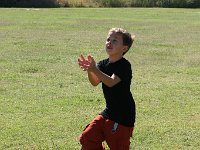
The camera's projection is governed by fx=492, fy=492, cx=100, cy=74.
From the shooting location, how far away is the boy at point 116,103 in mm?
4648

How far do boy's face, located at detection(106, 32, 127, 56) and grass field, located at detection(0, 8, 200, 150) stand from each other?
5.63 feet

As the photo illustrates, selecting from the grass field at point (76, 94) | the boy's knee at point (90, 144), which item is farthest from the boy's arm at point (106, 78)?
the grass field at point (76, 94)

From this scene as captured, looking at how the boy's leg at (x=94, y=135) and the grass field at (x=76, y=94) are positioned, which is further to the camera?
the grass field at (x=76, y=94)

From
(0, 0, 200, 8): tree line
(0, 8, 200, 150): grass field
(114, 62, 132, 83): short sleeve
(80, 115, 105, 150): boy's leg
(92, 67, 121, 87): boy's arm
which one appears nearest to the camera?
(92, 67, 121, 87): boy's arm

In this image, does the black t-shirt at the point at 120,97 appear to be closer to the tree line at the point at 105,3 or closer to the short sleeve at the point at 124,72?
the short sleeve at the point at 124,72

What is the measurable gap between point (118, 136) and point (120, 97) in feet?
1.22

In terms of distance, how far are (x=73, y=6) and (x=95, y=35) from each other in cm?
2614

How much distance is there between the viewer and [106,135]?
4742 millimetres

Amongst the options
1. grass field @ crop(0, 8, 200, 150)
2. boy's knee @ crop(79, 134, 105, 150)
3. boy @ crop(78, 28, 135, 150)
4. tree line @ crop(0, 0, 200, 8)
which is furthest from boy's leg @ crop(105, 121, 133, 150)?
tree line @ crop(0, 0, 200, 8)

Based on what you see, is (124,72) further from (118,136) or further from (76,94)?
(76,94)

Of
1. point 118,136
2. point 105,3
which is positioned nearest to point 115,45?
point 118,136

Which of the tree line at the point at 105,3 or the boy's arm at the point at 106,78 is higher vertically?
the boy's arm at the point at 106,78

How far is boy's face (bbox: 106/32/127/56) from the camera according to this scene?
15.2ft

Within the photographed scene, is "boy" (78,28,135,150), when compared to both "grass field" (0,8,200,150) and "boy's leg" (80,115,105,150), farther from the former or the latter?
"grass field" (0,8,200,150)
